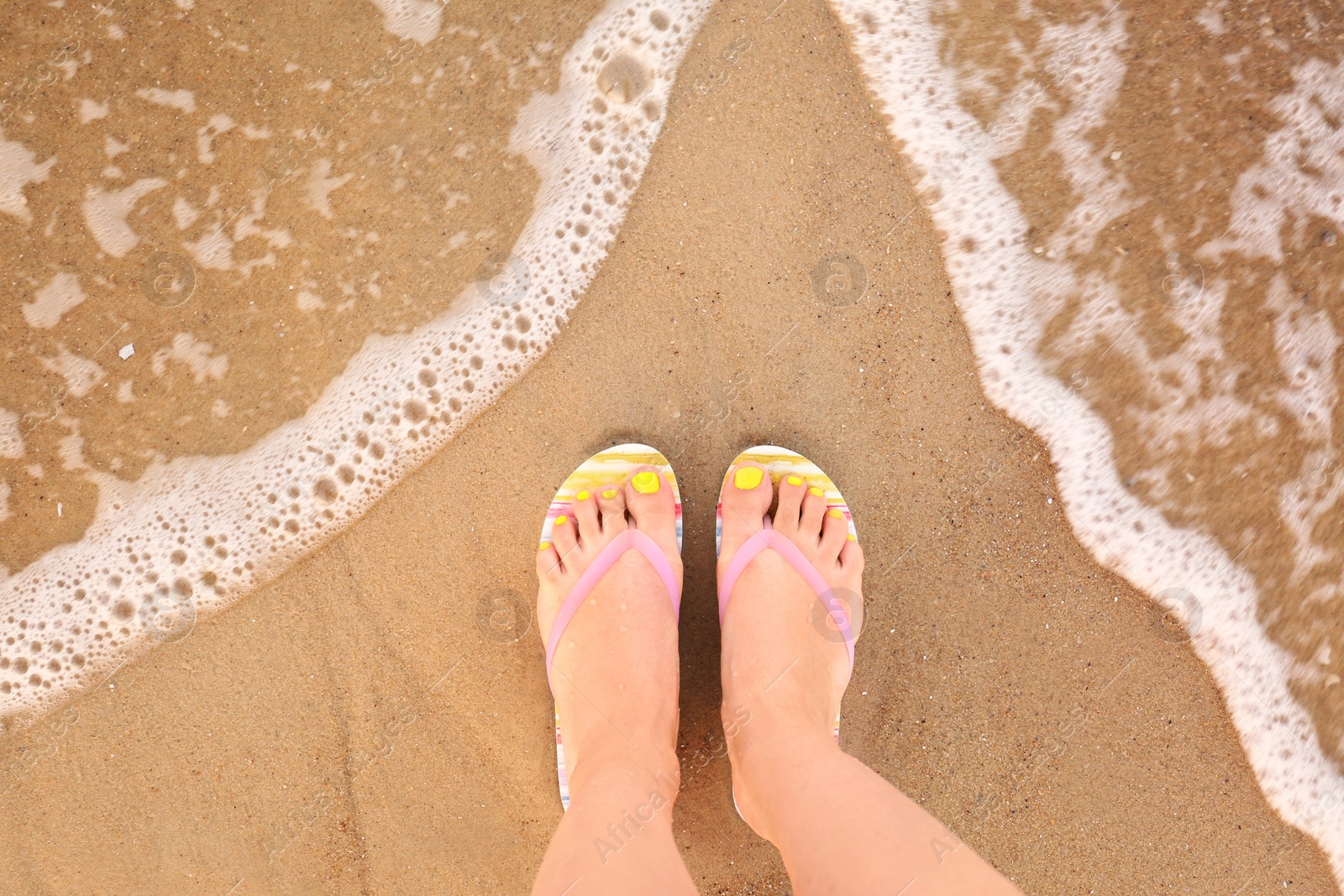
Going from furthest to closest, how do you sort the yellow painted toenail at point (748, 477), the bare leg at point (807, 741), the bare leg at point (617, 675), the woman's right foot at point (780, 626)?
1. the yellow painted toenail at point (748, 477)
2. the woman's right foot at point (780, 626)
3. the bare leg at point (617, 675)
4. the bare leg at point (807, 741)

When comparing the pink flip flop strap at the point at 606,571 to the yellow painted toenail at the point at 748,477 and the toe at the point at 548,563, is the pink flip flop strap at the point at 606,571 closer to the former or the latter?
the toe at the point at 548,563

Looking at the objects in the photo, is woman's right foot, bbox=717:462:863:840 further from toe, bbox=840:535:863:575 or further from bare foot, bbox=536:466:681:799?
bare foot, bbox=536:466:681:799

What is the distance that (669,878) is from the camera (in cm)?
156

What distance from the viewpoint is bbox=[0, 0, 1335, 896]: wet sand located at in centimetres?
204

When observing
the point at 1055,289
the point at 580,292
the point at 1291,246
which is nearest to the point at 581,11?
the point at 580,292

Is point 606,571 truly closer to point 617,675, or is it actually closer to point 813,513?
point 617,675

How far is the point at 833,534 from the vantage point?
2031 millimetres

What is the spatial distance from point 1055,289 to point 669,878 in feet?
5.68

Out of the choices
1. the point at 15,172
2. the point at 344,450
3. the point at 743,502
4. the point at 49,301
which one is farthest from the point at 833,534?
the point at 15,172

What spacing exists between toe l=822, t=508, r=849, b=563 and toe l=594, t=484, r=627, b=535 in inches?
21.1

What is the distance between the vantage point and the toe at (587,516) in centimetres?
202

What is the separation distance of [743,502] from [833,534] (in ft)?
0.84

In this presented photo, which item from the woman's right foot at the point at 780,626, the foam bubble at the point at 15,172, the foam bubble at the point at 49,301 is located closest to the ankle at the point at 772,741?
the woman's right foot at the point at 780,626

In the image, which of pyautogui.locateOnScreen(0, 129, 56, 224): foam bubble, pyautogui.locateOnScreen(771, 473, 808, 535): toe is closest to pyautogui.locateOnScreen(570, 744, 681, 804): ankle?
pyautogui.locateOnScreen(771, 473, 808, 535): toe
